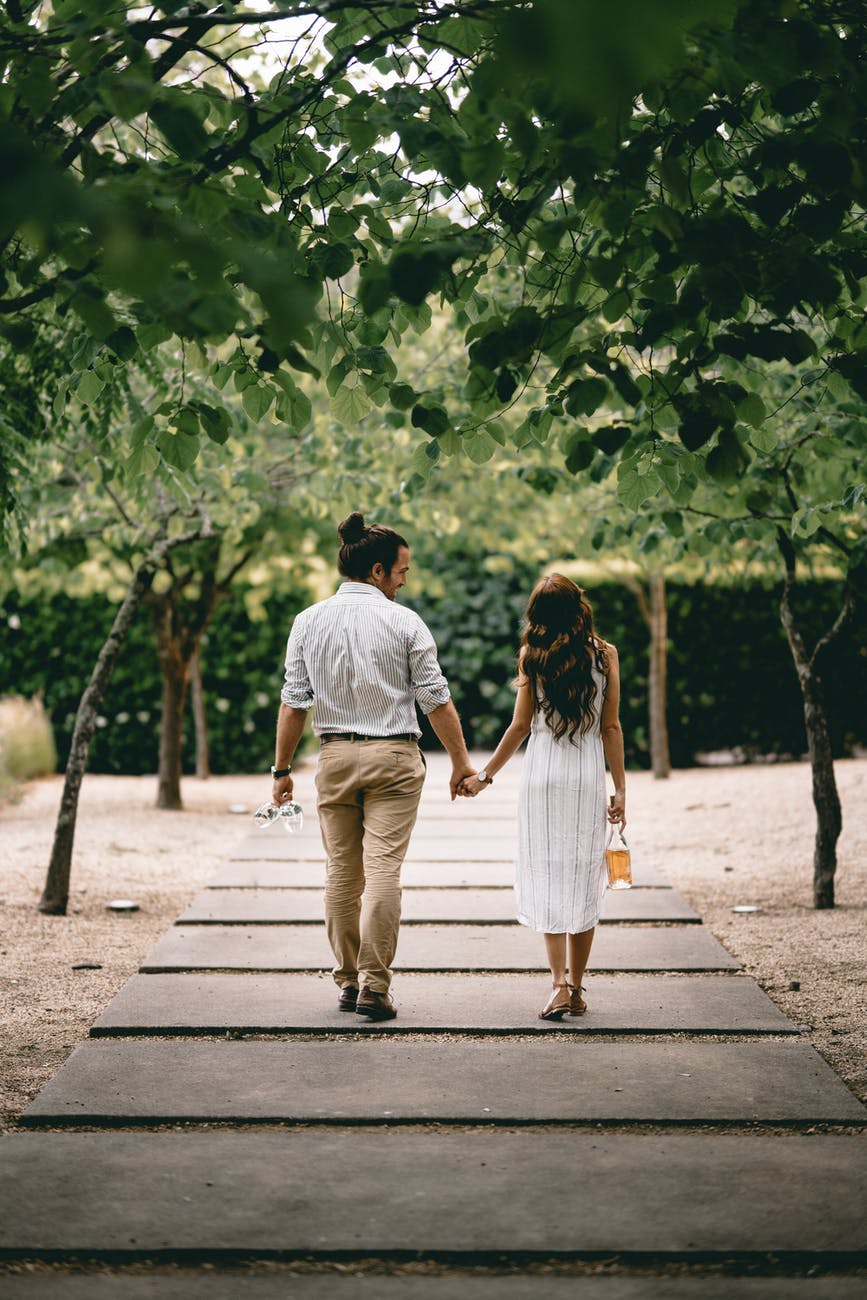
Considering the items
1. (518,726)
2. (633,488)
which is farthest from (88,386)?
(518,726)

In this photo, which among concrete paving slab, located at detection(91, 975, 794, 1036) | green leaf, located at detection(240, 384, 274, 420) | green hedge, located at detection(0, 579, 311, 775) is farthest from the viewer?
green hedge, located at detection(0, 579, 311, 775)

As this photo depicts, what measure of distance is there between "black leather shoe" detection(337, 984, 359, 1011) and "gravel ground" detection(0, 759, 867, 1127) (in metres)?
1.10

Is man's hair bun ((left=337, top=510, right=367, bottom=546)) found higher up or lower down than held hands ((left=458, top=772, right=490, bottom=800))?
higher up

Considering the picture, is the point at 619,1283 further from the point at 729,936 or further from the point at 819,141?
the point at 729,936

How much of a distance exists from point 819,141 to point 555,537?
1142cm

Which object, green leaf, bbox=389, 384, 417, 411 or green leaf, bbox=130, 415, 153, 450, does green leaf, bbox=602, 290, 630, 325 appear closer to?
green leaf, bbox=389, 384, 417, 411

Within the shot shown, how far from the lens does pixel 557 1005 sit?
5.27 metres

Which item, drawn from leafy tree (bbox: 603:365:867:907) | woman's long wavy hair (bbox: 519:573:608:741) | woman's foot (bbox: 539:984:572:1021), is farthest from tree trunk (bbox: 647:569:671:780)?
woman's foot (bbox: 539:984:572:1021)

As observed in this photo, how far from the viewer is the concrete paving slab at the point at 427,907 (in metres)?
7.40

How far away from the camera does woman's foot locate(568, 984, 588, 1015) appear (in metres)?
5.32

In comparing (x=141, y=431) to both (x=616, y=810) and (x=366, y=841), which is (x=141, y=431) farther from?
(x=616, y=810)

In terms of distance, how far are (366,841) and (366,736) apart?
1.52 feet

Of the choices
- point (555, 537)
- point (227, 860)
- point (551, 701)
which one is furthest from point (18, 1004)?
point (555, 537)

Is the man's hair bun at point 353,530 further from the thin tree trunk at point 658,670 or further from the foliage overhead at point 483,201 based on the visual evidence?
the thin tree trunk at point 658,670
